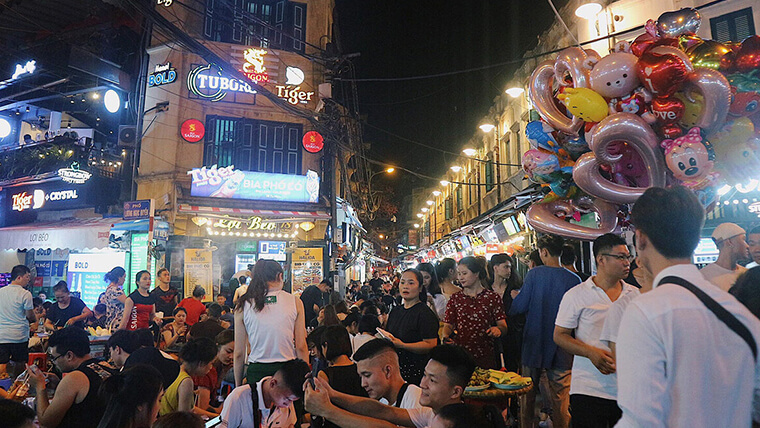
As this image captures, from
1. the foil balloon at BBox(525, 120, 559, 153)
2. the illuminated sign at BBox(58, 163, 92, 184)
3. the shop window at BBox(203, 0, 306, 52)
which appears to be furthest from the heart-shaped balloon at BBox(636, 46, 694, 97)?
the illuminated sign at BBox(58, 163, 92, 184)

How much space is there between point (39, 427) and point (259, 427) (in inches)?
68.4

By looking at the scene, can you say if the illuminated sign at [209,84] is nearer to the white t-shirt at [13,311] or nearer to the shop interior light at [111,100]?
the shop interior light at [111,100]

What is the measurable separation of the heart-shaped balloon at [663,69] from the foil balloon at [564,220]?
1.38 m

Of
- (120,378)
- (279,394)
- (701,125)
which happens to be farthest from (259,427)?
(701,125)

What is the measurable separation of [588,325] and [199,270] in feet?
51.7

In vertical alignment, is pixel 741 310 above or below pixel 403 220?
below

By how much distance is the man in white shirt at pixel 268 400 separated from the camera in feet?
13.0

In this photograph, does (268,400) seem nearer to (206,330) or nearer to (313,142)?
(206,330)

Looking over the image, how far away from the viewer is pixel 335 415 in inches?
115

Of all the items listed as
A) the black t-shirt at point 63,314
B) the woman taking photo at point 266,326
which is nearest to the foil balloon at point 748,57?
the woman taking photo at point 266,326

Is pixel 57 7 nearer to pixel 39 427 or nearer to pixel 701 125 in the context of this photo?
pixel 39 427

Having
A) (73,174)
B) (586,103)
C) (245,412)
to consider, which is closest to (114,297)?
(245,412)

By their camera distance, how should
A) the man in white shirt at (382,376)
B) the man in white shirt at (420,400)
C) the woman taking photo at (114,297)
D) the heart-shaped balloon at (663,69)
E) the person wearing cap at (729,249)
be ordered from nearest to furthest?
the man in white shirt at (420,400), the man in white shirt at (382,376), the heart-shaped balloon at (663,69), the person wearing cap at (729,249), the woman taking photo at (114,297)

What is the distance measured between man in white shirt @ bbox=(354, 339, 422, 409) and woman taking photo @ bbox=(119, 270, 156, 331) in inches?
237
